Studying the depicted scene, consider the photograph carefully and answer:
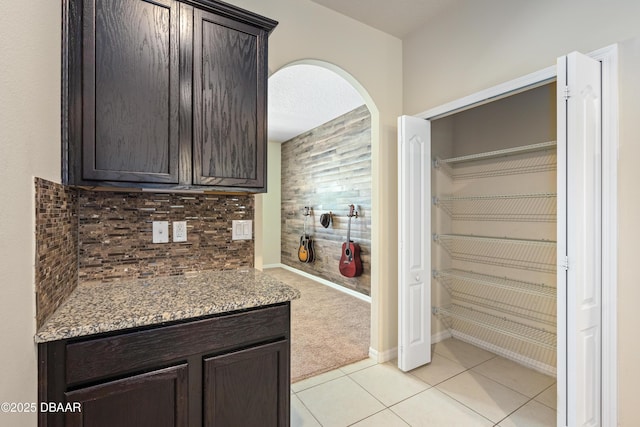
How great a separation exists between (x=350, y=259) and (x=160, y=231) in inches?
120

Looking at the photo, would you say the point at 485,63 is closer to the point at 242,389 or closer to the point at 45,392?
the point at 242,389

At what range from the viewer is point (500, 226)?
271 cm

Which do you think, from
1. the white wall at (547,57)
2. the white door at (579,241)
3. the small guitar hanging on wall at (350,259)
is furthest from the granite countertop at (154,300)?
the small guitar hanging on wall at (350,259)

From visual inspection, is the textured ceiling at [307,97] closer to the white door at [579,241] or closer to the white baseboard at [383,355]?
the white door at [579,241]

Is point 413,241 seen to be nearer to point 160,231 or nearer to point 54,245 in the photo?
point 160,231

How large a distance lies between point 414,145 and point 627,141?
120cm

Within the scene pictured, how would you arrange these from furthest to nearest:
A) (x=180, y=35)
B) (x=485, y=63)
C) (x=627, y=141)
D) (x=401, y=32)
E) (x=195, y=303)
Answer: (x=401, y=32), (x=485, y=63), (x=627, y=141), (x=180, y=35), (x=195, y=303)

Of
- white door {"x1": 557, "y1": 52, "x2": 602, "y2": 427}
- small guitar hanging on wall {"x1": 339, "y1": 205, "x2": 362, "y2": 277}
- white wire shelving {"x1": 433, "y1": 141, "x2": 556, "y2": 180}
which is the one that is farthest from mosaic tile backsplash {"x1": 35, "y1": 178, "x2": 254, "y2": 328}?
small guitar hanging on wall {"x1": 339, "y1": 205, "x2": 362, "y2": 277}

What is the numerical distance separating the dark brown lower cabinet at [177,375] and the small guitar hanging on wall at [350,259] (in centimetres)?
298

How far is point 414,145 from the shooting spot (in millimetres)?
2398

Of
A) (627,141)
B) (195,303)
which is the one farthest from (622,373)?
(195,303)

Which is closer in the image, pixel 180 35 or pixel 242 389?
pixel 242 389

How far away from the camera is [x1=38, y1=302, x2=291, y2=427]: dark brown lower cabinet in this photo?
3.30ft

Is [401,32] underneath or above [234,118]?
above
